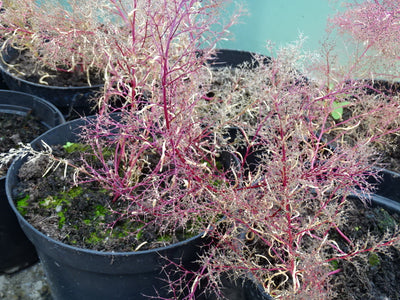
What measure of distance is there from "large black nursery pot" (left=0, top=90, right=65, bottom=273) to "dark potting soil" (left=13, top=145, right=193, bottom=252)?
18 cm

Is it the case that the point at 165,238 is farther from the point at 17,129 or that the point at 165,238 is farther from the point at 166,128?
the point at 17,129

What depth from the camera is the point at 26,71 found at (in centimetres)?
248

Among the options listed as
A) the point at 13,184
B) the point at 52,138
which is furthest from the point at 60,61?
the point at 13,184

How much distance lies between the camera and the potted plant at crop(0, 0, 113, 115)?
2.07 metres

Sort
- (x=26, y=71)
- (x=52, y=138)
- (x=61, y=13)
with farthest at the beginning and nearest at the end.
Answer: (x=26, y=71)
(x=61, y=13)
(x=52, y=138)

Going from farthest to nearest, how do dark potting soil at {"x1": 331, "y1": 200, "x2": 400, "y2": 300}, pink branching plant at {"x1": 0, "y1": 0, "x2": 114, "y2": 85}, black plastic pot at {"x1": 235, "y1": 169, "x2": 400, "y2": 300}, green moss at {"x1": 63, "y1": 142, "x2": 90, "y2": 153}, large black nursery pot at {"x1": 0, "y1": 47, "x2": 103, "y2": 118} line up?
large black nursery pot at {"x1": 0, "y1": 47, "x2": 103, "y2": 118} → pink branching plant at {"x1": 0, "y1": 0, "x2": 114, "y2": 85} → green moss at {"x1": 63, "y1": 142, "x2": 90, "y2": 153} → black plastic pot at {"x1": 235, "y1": 169, "x2": 400, "y2": 300} → dark potting soil at {"x1": 331, "y1": 200, "x2": 400, "y2": 300}

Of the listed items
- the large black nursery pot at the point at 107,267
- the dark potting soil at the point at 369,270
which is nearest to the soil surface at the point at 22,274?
the large black nursery pot at the point at 107,267

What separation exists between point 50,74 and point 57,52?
471mm

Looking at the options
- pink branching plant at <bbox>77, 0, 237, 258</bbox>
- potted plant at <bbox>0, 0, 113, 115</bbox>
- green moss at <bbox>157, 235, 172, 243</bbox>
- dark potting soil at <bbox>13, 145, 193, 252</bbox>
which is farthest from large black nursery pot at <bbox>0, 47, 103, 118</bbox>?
green moss at <bbox>157, 235, 172, 243</bbox>

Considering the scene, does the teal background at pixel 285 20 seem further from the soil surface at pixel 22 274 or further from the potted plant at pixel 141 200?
the potted plant at pixel 141 200

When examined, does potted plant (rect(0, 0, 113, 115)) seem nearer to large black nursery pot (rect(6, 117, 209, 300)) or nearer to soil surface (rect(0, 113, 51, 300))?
soil surface (rect(0, 113, 51, 300))

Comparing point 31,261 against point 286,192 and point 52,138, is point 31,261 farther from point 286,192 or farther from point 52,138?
point 286,192

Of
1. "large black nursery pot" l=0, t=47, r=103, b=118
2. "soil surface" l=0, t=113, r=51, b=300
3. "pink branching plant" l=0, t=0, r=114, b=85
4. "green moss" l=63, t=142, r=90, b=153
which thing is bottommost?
"soil surface" l=0, t=113, r=51, b=300

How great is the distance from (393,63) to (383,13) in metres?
0.28
